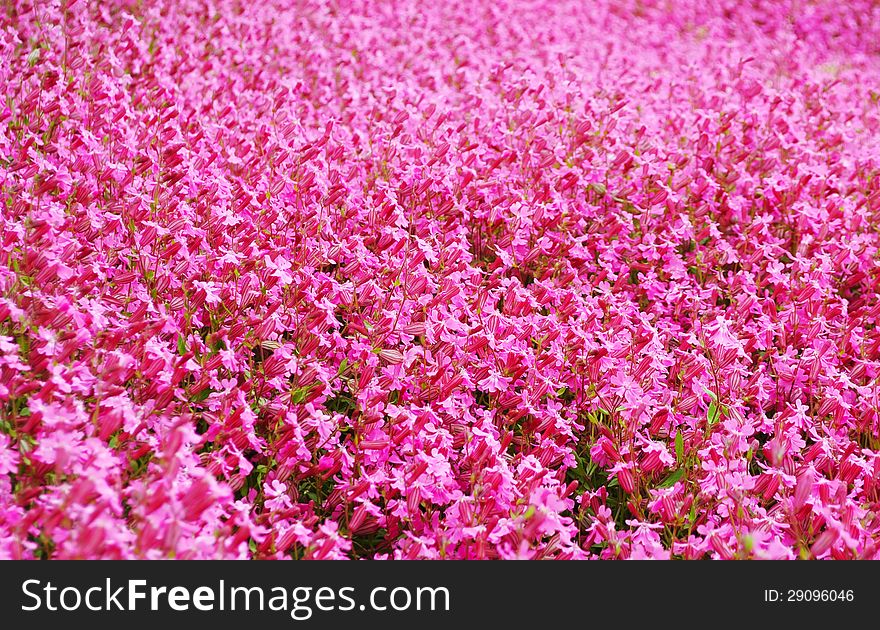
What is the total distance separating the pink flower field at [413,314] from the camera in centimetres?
252

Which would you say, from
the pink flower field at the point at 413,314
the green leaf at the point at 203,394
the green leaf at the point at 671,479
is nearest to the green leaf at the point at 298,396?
the pink flower field at the point at 413,314

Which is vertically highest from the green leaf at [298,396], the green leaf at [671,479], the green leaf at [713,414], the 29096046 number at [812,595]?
the green leaf at [298,396]

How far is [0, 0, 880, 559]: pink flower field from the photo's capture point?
8.26 ft

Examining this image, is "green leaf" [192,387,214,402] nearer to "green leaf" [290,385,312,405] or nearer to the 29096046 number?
"green leaf" [290,385,312,405]

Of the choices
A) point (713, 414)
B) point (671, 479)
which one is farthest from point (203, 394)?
point (713, 414)

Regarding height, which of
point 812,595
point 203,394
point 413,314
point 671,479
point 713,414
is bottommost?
Result: point 812,595

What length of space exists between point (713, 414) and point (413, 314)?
128cm

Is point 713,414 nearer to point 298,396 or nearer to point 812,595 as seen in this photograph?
point 812,595

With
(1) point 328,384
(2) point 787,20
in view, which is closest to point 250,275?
(1) point 328,384

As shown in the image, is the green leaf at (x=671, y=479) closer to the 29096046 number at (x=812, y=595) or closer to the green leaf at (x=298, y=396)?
the 29096046 number at (x=812, y=595)

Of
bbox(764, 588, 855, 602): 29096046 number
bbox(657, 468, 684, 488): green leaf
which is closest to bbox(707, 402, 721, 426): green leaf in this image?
bbox(657, 468, 684, 488): green leaf

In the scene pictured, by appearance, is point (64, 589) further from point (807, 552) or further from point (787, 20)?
point (787, 20)

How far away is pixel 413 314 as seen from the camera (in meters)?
3.22

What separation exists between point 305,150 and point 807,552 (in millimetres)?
2922
